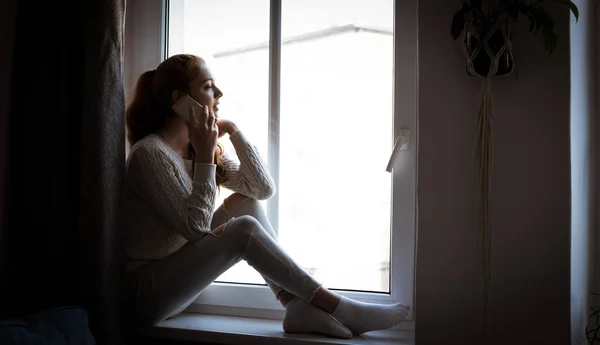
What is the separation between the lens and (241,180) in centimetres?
179

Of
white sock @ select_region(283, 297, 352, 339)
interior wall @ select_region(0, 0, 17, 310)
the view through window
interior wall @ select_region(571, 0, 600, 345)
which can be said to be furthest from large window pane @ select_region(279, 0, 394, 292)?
interior wall @ select_region(0, 0, 17, 310)

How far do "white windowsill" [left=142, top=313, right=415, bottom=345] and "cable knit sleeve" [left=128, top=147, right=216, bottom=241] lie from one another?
0.29 metres

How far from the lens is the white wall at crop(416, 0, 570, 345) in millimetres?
1416

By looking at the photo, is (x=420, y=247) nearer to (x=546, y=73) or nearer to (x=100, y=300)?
(x=546, y=73)

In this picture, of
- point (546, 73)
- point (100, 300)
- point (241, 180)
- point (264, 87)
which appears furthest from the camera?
point (264, 87)

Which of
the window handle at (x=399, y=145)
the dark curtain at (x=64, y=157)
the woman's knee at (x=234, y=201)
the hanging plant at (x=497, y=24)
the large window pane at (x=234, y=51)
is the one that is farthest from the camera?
the large window pane at (x=234, y=51)

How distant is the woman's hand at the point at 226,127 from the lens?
5.96ft

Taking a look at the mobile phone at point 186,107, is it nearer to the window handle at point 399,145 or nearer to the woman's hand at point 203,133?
the woman's hand at point 203,133

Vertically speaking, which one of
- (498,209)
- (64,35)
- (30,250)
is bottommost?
(30,250)

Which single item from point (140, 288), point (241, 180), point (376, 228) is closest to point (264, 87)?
point (241, 180)

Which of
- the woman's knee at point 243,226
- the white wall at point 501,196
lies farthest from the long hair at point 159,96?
the white wall at point 501,196

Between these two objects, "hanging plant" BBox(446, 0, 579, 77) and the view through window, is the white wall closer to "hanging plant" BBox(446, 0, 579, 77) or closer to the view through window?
"hanging plant" BBox(446, 0, 579, 77)

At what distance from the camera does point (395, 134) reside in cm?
177

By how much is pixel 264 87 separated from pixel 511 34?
0.80 meters
